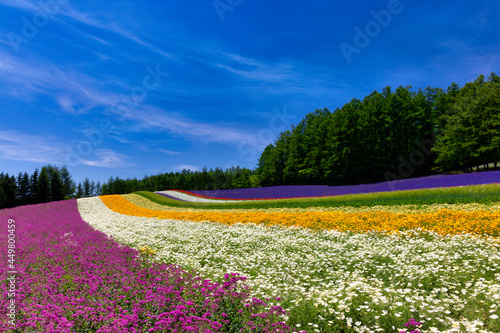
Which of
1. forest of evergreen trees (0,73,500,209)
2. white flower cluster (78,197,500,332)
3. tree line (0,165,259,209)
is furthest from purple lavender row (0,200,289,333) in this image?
tree line (0,165,259,209)

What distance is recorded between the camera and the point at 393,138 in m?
52.2

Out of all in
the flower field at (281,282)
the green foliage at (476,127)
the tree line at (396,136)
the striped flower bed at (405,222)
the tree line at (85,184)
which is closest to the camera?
the flower field at (281,282)

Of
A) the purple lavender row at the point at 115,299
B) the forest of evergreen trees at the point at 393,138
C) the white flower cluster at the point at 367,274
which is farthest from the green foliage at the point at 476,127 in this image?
the purple lavender row at the point at 115,299

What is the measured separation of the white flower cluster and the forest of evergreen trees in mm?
43323

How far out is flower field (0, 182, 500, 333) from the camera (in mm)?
4336

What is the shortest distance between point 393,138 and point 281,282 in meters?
53.3

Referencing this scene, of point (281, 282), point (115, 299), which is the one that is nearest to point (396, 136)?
point (281, 282)

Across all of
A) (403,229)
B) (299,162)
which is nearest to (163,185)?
(299,162)

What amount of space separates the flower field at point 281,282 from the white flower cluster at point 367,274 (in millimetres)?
33

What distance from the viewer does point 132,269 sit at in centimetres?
728

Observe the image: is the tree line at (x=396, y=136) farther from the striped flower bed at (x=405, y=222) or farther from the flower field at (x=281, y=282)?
the flower field at (x=281, y=282)

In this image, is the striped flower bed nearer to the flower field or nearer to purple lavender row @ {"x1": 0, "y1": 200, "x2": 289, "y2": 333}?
the flower field

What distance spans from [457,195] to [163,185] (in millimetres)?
104480

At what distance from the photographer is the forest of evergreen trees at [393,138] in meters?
43.4
